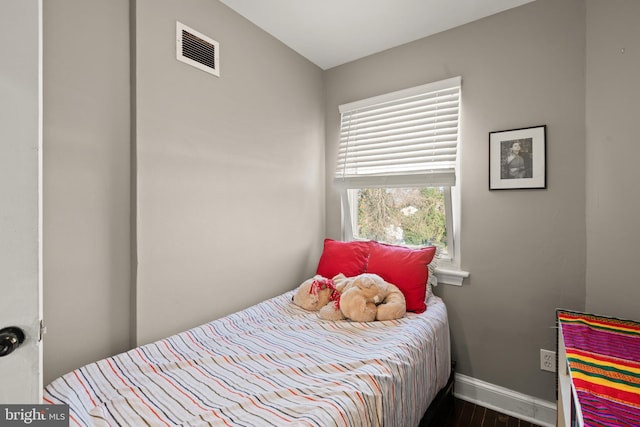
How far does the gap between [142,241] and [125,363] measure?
1.91 ft

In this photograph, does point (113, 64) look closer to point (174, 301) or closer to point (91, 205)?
point (91, 205)

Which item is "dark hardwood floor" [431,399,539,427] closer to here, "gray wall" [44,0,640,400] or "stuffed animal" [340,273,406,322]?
"gray wall" [44,0,640,400]

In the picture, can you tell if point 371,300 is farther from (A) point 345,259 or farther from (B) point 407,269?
(A) point 345,259

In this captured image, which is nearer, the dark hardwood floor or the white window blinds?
the dark hardwood floor

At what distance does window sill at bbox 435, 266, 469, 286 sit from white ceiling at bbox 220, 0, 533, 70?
1.85 meters

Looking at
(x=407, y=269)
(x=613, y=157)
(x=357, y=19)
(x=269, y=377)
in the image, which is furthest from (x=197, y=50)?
(x=613, y=157)

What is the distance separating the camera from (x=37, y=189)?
85 cm

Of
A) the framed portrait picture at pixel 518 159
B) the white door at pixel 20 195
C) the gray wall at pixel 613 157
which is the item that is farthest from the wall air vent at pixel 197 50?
the gray wall at pixel 613 157

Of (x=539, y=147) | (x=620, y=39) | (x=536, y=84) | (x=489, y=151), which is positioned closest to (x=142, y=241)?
(x=489, y=151)

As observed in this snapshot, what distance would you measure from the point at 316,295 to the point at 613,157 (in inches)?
76.1

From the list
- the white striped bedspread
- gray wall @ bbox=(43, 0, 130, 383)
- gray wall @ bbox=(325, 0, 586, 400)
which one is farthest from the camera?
gray wall @ bbox=(325, 0, 586, 400)

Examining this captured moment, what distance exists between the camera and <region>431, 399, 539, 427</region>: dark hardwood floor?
1900 millimetres

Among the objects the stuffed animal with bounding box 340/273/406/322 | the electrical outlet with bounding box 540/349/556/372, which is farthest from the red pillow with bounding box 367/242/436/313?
the electrical outlet with bounding box 540/349/556/372

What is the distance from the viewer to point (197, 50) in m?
1.81
